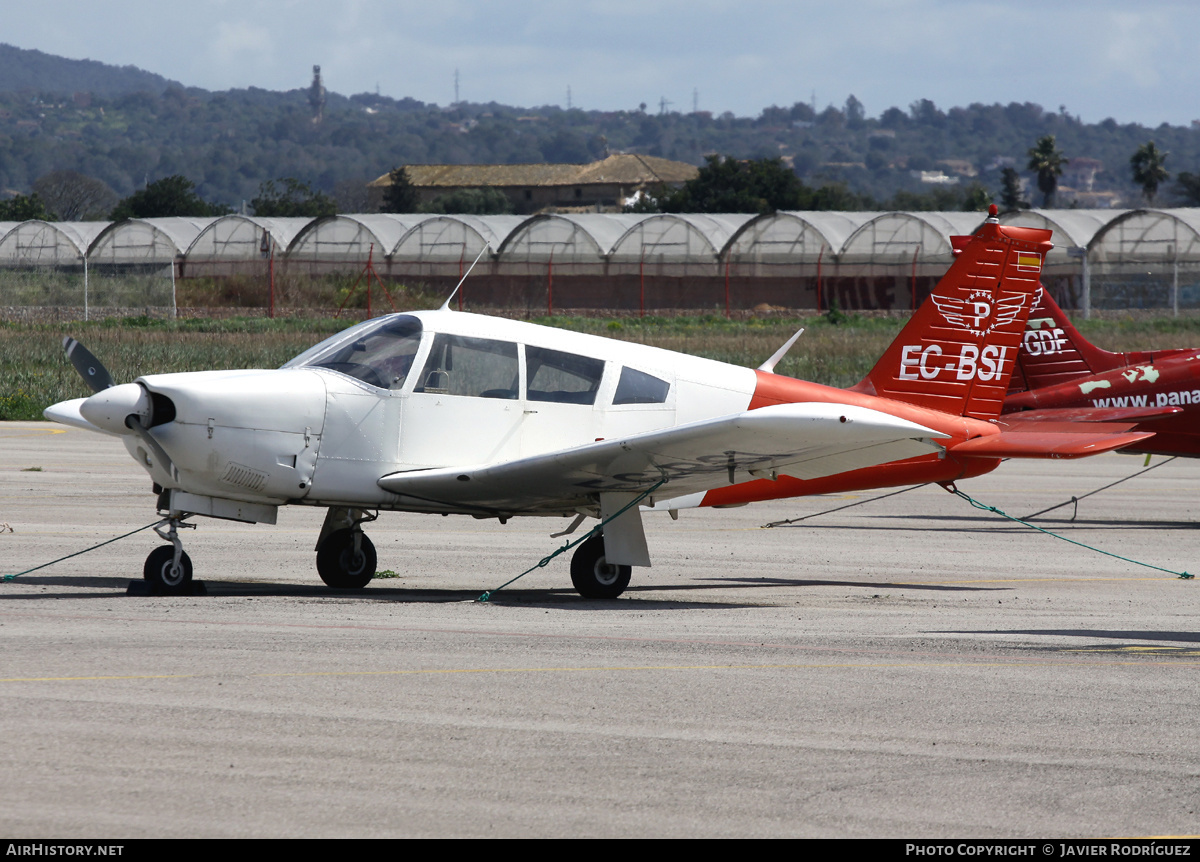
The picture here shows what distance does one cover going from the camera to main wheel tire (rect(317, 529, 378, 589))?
421 inches

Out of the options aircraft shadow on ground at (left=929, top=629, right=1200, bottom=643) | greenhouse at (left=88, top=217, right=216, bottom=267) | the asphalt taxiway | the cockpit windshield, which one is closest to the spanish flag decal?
the asphalt taxiway

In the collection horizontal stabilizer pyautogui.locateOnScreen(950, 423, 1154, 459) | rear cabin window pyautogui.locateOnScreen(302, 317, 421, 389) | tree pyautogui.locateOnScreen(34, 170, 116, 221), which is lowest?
horizontal stabilizer pyautogui.locateOnScreen(950, 423, 1154, 459)

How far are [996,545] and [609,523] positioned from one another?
5.80 meters

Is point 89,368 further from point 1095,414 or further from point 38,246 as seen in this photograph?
point 38,246

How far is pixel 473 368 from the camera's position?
Result: 10258mm

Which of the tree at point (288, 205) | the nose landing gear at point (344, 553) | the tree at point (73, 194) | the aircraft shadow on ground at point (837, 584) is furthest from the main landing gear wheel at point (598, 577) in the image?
the tree at point (73, 194)

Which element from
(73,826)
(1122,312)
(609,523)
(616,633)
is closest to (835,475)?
(609,523)

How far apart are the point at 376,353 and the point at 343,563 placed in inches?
68.1

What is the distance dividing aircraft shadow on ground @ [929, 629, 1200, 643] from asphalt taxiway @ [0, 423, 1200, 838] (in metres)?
0.04

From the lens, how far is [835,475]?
36.3 feet

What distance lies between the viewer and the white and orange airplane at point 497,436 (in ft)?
30.7

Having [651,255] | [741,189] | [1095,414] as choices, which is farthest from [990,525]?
[741,189]

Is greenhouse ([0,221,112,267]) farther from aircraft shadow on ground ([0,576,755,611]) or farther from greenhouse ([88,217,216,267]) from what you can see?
aircraft shadow on ground ([0,576,755,611])

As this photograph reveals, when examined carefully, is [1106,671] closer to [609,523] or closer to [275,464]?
[609,523]
